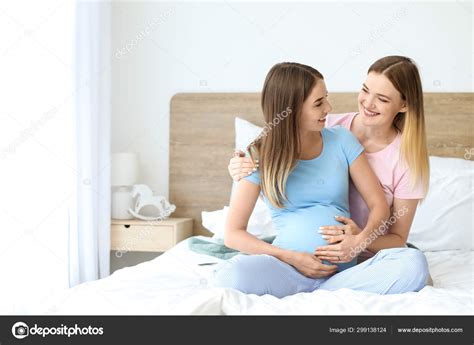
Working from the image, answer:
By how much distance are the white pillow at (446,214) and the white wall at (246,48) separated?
588mm

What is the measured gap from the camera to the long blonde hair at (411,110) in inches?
72.4

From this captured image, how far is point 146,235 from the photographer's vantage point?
10.1 feet

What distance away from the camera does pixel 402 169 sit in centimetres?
188

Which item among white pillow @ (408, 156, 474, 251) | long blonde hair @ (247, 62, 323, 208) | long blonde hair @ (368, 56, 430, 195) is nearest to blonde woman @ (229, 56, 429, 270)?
long blonde hair @ (368, 56, 430, 195)

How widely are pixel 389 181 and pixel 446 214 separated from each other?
2.73 ft

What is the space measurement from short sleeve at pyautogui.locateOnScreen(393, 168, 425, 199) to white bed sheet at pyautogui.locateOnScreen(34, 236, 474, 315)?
0.26 meters

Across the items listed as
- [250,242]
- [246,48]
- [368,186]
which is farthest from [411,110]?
[246,48]

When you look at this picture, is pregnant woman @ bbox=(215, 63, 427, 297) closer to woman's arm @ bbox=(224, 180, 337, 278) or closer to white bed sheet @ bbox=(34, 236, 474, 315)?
woman's arm @ bbox=(224, 180, 337, 278)

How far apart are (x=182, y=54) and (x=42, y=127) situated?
1018 mm

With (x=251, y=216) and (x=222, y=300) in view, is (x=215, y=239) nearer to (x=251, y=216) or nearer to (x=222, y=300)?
(x=251, y=216)

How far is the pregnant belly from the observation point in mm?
1708

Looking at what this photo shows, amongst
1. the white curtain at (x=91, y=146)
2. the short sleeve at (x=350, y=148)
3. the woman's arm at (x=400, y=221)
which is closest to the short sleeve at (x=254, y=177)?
the short sleeve at (x=350, y=148)
